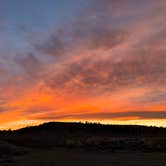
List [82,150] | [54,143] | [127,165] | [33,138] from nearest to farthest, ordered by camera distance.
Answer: [127,165] → [82,150] → [54,143] → [33,138]

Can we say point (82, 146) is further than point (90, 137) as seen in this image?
No

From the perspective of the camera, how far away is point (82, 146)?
22.9 m

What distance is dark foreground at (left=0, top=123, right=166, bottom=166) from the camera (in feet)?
51.2

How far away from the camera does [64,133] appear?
28.9 m

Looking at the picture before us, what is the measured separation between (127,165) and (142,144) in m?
8.18

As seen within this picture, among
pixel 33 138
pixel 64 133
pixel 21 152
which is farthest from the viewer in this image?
pixel 64 133

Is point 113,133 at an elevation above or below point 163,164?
above

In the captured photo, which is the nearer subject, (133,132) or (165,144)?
(165,144)

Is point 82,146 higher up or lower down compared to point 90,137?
lower down

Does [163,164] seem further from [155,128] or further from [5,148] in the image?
[155,128]

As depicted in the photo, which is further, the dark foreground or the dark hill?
the dark hill

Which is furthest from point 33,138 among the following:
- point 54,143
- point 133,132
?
point 133,132

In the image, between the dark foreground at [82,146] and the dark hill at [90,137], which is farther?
the dark hill at [90,137]

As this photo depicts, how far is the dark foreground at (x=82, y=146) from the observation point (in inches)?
615
